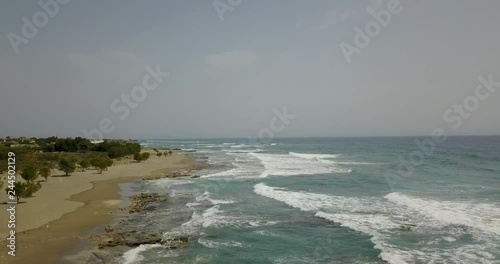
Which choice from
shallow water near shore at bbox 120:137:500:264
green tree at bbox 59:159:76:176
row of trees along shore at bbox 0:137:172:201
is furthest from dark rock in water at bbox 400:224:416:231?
Result: green tree at bbox 59:159:76:176

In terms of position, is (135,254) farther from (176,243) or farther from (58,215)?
(58,215)

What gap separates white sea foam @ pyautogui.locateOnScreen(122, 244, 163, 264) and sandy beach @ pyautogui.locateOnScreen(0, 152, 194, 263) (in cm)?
252

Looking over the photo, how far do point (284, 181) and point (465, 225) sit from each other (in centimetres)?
1987

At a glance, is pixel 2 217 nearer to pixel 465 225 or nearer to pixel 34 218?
pixel 34 218

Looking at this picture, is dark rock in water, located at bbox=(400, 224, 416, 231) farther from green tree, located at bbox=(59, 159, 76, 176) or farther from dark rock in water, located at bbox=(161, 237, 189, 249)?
green tree, located at bbox=(59, 159, 76, 176)

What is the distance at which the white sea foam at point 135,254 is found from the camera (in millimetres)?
13799

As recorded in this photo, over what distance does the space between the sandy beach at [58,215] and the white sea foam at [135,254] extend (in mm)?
2517

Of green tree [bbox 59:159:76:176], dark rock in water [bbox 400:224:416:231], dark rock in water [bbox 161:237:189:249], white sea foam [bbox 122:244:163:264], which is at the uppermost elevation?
green tree [bbox 59:159:76:176]

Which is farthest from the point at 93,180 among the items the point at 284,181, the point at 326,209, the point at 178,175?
the point at 326,209

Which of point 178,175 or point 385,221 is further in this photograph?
point 178,175

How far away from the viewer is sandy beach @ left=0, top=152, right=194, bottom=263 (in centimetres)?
1477

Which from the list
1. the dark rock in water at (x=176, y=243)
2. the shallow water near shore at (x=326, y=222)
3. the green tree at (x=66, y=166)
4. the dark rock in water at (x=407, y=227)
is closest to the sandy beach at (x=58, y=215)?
the green tree at (x=66, y=166)

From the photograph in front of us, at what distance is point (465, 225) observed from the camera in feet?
62.0

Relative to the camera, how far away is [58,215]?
21.0 metres
